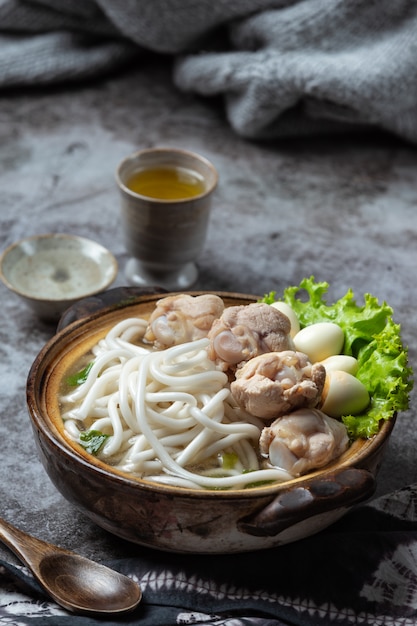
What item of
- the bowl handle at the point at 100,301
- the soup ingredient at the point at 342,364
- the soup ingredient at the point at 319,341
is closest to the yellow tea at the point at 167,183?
the bowl handle at the point at 100,301

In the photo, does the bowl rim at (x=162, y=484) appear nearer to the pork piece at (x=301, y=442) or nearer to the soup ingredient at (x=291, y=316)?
the pork piece at (x=301, y=442)

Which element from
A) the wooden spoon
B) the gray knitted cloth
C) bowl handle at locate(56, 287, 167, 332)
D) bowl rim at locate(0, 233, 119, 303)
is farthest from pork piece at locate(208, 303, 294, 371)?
the gray knitted cloth

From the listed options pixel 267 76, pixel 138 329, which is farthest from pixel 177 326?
pixel 267 76

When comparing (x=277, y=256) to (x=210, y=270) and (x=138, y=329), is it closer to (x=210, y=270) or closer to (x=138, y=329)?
(x=210, y=270)

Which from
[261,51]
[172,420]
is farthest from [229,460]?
[261,51]

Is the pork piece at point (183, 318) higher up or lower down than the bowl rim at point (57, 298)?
higher up

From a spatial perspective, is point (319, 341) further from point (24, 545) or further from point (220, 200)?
point (220, 200)
